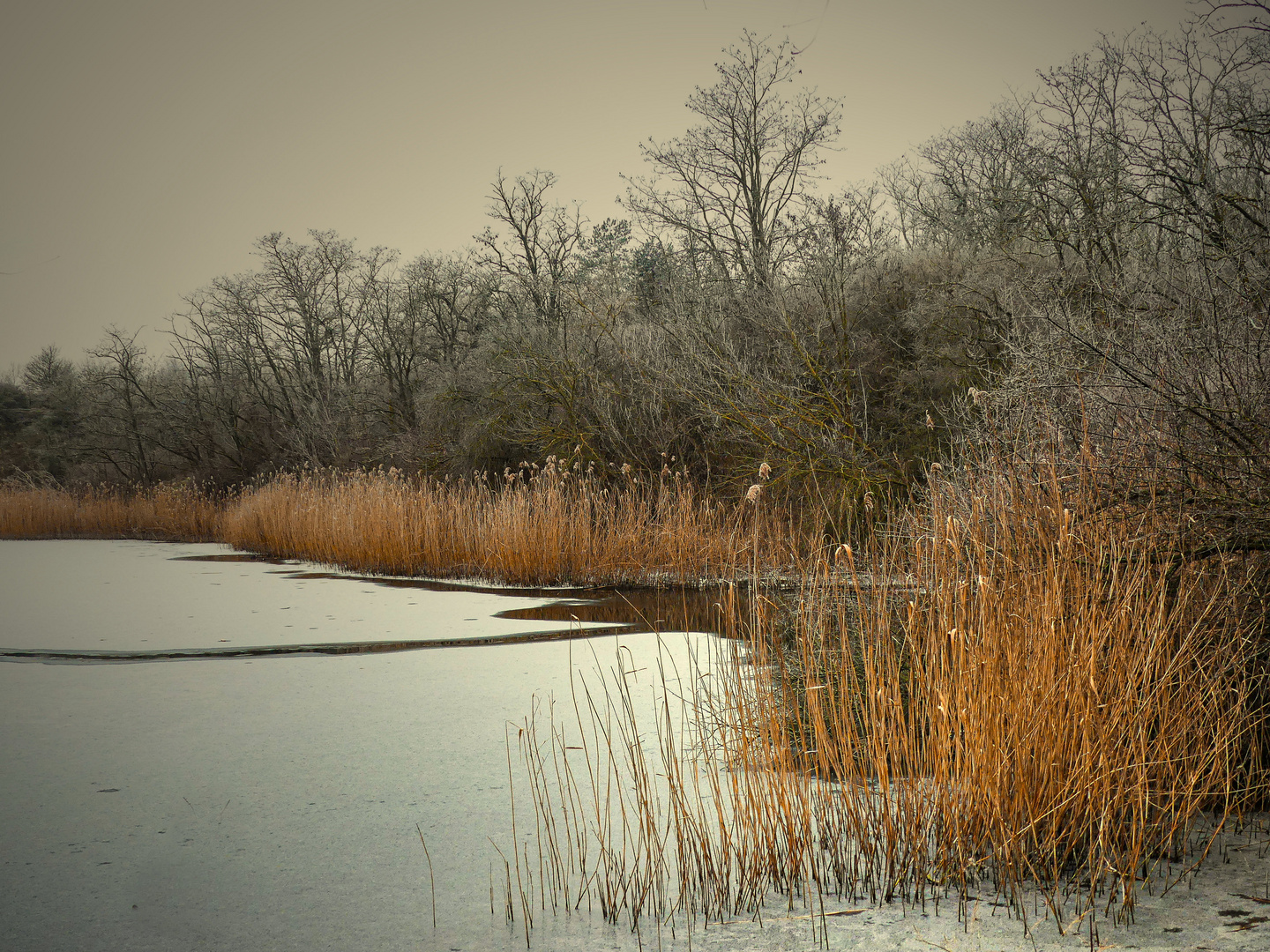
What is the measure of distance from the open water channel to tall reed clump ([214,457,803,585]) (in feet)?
3.98

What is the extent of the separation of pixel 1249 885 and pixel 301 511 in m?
10.3

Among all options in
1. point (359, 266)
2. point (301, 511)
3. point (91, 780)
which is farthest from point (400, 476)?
point (91, 780)

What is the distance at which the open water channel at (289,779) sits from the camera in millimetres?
1904

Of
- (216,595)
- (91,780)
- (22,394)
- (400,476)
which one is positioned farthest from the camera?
(22,394)

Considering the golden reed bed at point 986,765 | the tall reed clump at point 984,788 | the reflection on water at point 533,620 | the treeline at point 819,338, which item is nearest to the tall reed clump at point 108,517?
the treeline at point 819,338

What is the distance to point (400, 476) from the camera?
48.2 ft

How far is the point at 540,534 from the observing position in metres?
7.82

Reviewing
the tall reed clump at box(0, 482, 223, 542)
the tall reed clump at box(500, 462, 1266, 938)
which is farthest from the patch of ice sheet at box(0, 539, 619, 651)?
the tall reed clump at box(0, 482, 223, 542)

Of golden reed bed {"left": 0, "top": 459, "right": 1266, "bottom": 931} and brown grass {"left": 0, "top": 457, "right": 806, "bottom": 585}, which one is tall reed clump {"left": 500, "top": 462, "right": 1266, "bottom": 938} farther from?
brown grass {"left": 0, "top": 457, "right": 806, "bottom": 585}

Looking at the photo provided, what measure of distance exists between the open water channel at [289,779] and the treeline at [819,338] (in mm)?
1799

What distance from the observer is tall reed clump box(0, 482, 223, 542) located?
15.0 m

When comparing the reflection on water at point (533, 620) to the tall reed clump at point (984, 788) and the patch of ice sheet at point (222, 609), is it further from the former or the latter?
the tall reed clump at point (984, 788)

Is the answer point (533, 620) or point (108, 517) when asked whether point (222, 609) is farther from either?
point (108, 517)

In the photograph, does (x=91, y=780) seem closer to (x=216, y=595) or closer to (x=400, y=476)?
(x=216, y=595)
